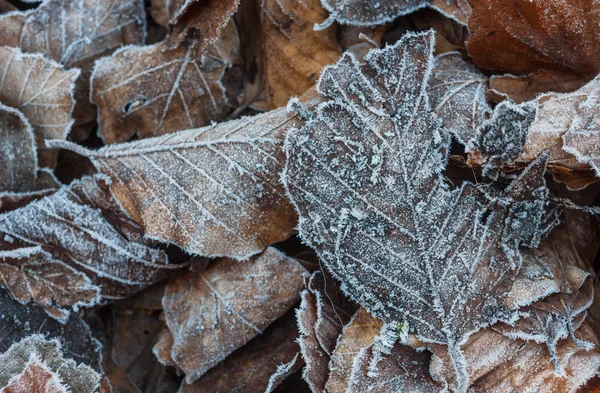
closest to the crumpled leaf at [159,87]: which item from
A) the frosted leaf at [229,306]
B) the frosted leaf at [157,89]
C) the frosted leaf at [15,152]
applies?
the frosted leaf at [157,89]

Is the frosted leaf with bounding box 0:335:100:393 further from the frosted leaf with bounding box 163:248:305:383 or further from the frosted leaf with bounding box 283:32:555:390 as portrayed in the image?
the frosted leaf with bounding box 283:32:555:390

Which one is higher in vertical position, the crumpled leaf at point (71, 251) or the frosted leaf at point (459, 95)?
the frosted leaf at point (459, 95)

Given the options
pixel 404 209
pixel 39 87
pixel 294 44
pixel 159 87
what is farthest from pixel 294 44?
pixel 39 87

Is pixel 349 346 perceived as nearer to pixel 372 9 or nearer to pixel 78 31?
pixel 372 9

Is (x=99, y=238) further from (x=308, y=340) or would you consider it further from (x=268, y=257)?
(x=308, y=340)

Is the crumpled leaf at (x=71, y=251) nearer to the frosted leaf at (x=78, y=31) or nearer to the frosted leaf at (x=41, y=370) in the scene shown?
the frosted leaf at (x=41, y=370)

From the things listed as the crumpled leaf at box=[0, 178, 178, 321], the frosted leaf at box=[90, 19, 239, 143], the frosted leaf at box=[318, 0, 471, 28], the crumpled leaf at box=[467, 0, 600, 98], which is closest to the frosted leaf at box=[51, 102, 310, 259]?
the crumpled leaf at box=[0, 178, 178, 321]
